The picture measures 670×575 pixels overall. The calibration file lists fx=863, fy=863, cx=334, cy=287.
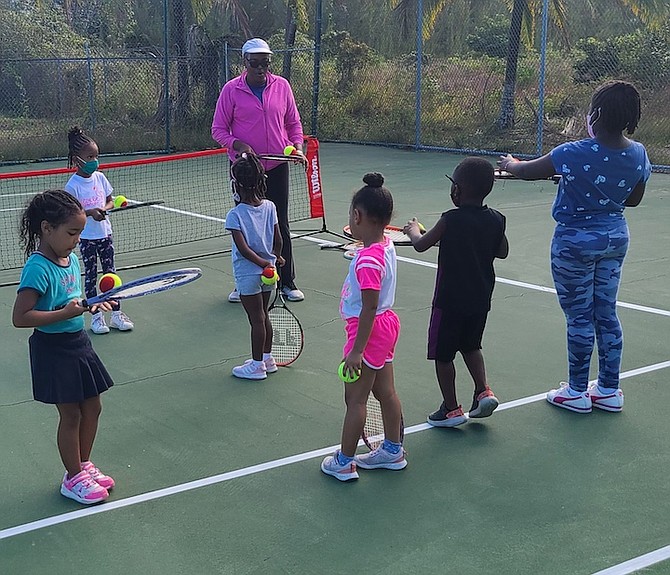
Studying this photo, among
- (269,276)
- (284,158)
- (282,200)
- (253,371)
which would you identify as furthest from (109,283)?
(282,200)

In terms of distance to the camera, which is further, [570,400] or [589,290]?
[570,400]

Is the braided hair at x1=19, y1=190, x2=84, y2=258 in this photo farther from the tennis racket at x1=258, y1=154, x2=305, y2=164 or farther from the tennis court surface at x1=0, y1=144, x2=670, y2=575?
the tennis racket at x1=258, y1=154, x2=305, y2=164

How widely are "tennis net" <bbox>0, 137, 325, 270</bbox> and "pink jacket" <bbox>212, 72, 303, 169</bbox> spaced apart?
1346mm

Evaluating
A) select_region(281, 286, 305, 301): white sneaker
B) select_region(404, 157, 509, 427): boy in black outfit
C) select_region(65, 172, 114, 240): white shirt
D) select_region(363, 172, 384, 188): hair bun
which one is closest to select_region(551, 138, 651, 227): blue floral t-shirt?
select_region(404, 157, 509, 427): boy in black outfit

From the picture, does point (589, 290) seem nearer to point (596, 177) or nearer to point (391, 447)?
point (596, 177)

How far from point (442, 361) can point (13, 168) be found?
45.1 feet

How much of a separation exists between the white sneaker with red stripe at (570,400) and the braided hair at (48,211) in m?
2.82

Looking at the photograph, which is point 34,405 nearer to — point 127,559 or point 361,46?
point 127,559

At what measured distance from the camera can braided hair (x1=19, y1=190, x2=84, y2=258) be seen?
3465 millimetres

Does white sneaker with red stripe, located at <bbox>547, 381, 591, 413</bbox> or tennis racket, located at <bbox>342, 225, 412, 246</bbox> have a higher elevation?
tennis racket, located at <bbox>342, 225, 412, 246</bbox>

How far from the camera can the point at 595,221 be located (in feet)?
14.7

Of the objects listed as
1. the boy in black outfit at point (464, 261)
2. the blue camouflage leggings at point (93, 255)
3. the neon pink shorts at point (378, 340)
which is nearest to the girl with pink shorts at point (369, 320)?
the neon pink shorts at point (378, 340)

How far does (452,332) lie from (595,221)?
96 cm

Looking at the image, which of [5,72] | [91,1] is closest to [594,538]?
[5,72]
